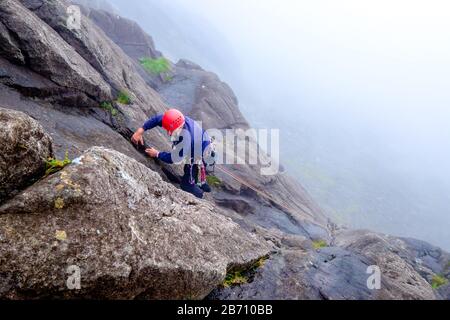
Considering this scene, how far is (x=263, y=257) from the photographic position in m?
8.09

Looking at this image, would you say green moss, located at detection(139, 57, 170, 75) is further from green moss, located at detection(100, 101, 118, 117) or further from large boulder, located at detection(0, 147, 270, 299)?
large boulder, located at detection(0, 147, 270, 299)

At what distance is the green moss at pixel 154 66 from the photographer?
2776 cm

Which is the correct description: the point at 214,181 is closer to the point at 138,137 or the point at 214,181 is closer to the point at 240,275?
the point at 138,137

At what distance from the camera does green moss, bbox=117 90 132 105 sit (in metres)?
12.9

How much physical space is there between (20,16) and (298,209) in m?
17.8

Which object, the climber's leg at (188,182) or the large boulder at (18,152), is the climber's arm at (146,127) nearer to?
the climber's leg at (188,182)

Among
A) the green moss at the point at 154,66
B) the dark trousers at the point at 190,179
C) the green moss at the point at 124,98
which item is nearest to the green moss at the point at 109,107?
the green moss at the point at 124,98

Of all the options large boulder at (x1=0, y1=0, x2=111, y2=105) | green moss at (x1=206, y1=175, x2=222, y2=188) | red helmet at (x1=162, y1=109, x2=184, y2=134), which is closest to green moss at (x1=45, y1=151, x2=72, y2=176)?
red helmet at (x1=162, y1=109, x2=184, y2=134)

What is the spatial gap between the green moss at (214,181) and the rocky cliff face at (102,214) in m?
0.65

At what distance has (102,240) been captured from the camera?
4.87 m

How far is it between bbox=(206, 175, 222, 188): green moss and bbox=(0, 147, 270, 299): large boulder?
31.9ft

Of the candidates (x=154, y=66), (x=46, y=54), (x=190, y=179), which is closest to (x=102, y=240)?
(x=190, y=179)

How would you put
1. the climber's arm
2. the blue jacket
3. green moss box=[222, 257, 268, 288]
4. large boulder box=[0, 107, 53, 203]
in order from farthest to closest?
the climber's arm < the blue jacket < green moss box=[222, 257, 268, 288] < large boulder box=[0, 107, 53, 203]
